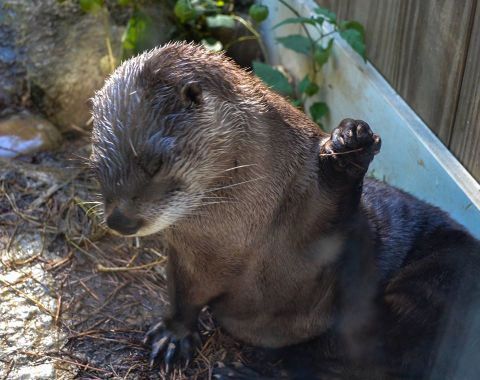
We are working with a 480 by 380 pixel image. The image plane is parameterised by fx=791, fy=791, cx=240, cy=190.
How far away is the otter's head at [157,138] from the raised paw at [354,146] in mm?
348

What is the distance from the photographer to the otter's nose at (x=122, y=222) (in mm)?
2029

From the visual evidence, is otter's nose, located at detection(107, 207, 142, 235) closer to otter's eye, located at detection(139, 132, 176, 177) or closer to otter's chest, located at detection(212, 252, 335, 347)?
otter's eye, located at detection(139, 132, 176, 177)

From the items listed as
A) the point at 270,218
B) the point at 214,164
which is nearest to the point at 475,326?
the point at 270,218

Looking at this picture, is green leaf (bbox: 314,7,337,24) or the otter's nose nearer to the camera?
the otter's nose

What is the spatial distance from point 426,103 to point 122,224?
4.31ft

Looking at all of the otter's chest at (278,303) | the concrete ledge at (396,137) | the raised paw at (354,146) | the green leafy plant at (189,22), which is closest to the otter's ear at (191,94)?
the raised paw at (354,146)

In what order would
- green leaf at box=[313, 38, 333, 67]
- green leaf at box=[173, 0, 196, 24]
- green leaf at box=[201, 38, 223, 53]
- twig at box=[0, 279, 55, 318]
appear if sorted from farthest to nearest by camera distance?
green leaf at box=[201, 38, 223, 53] < green leaf at box=[173, 0, 196, 24] < green leaf at box=[313, 38, 333, 67] < twig at box=[0, 279, 55, 318]

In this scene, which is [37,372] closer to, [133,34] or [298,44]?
[298,44]

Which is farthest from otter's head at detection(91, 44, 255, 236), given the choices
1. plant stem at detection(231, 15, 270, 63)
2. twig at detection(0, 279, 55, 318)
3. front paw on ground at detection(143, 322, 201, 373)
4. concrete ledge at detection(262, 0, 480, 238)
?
plant stem at detection(231, 15, 270, 63)

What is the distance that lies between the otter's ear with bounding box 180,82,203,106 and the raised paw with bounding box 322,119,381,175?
18.2 inches

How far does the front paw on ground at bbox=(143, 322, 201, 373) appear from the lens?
2.70 meters

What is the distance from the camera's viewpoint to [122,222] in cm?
203

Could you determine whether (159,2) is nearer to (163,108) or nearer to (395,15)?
(395,15)

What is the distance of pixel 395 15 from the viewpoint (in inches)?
121
